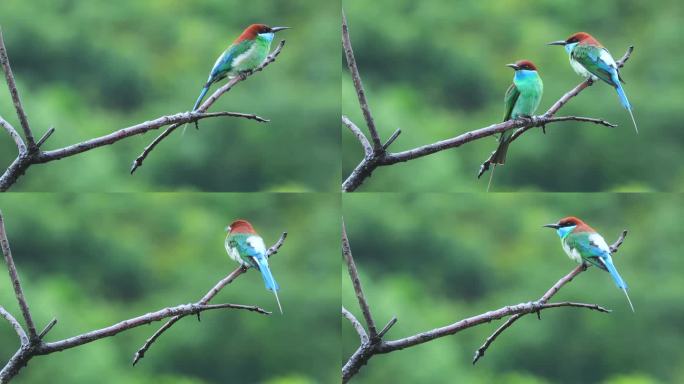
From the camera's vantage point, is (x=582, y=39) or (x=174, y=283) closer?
(x=582, y=39)

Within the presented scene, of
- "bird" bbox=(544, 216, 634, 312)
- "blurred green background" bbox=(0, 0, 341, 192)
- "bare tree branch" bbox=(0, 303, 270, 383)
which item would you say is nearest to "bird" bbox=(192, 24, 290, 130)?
"blurred green background" bbox=(0, 0, 341, 192)

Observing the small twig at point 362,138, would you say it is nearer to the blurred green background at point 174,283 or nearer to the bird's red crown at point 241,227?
the blurred green background at point 174,283

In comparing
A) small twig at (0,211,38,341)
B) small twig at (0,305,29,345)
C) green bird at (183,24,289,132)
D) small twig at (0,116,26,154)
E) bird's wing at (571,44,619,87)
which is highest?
green bird at (183,24,289,132)

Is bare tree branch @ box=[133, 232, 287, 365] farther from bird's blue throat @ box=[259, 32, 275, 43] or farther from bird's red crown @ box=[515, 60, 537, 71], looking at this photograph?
bird's red crown @ box=[515, 60, 537, 71]

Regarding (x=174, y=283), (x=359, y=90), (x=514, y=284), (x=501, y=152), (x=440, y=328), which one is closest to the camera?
(x=359, y=90)

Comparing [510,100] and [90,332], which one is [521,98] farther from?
[90,332]

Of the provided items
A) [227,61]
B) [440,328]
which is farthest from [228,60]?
[440,328]

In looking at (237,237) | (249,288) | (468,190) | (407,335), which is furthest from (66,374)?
(468,190)
